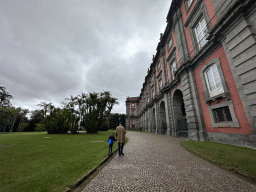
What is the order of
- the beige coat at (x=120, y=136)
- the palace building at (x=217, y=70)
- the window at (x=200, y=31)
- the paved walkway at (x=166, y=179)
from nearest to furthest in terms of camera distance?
1. the paved walkway at (x=166, y=179)
2. the beige coat at (x=120, y=136)
3. the palace building at (x=217, y=70)
4. the window at (x=200, y=31)

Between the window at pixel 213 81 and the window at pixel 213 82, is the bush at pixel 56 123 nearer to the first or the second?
the window at pixel 213 82

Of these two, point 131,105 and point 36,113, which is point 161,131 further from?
point 36,113

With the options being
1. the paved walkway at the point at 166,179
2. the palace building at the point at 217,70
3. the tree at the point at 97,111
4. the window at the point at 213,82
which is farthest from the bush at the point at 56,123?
the window at the point at 213,82

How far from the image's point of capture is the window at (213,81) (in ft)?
26.8

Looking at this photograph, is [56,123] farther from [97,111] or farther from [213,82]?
[213,82]

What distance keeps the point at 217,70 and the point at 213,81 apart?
2.98 ft

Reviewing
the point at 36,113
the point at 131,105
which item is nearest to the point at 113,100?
the point at 131,105

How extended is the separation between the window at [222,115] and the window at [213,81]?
1258 mm

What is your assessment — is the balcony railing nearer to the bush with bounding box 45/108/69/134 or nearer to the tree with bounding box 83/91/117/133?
the tree with bounding box 83/91/117/133

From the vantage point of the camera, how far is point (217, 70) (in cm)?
838

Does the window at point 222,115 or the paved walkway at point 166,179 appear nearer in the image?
the paved walkway at point 166,179

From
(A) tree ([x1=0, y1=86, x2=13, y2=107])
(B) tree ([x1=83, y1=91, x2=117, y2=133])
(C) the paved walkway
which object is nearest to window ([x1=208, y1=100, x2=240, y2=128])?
(C) the paved walkway

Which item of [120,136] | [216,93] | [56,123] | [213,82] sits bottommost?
[120,136]

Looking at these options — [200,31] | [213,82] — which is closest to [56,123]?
[213,82]
